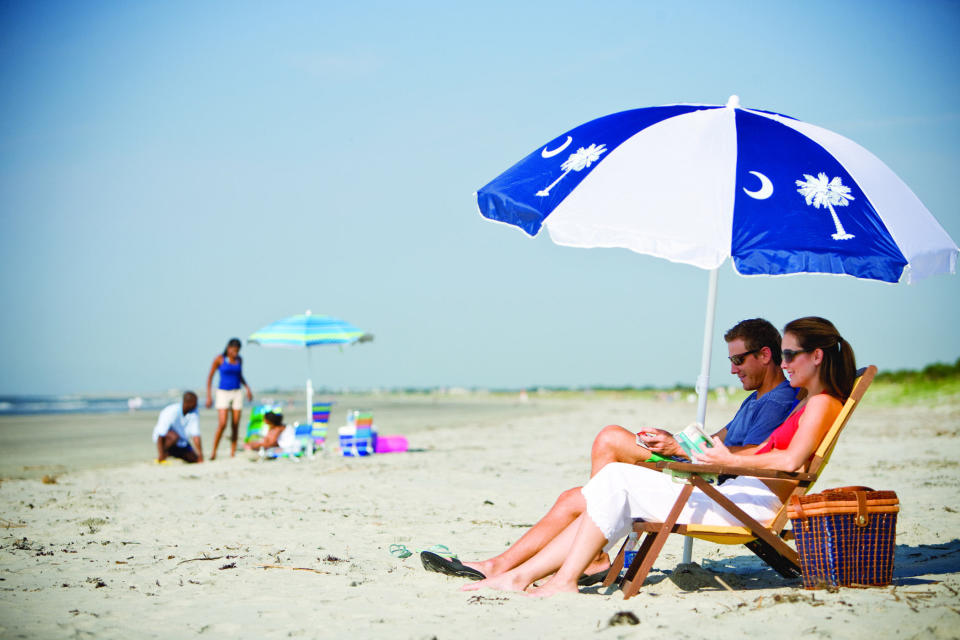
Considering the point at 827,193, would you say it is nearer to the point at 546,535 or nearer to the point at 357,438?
the point at 546,535

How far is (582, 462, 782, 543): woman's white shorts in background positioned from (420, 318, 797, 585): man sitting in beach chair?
0.16m

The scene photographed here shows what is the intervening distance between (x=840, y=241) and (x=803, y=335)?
445 mm

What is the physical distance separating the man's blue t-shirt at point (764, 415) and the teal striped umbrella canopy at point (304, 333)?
896cm

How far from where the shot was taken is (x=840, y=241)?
12.1ft

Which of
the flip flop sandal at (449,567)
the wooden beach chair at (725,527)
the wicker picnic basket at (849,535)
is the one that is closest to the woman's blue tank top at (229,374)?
the flip flop sandal at (449,567)

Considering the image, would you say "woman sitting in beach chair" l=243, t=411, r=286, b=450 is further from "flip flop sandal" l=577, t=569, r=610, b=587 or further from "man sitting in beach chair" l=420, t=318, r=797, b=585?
"flip flop sandal" l=577, t=569, r=610, b=587

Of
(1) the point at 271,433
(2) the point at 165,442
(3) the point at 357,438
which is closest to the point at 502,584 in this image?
(3) the point at 357,438

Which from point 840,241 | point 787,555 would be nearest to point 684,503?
point 787,555

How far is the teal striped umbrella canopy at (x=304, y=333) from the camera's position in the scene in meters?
12.3

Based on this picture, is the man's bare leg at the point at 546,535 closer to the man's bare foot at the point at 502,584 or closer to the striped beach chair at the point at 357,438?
the man's bare foot at the point at 502,584

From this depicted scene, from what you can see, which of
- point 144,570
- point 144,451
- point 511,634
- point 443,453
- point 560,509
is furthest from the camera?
point 144,451

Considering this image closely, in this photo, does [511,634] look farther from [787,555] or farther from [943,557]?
[943,557]

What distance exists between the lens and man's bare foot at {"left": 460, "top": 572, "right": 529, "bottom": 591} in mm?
3791

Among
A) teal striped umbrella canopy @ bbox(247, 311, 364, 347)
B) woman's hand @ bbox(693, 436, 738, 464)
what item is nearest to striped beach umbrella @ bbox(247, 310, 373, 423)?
teal striped umbrella canopy @ bbox(247, 311, 364, 347)
